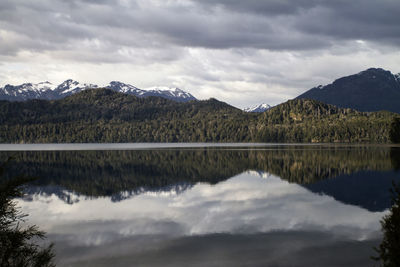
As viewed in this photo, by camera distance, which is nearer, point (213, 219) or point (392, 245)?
point (392, 245)

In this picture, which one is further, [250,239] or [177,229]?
[177,229]

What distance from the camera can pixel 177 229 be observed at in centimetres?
2852

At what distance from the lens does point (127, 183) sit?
5891 centimetres

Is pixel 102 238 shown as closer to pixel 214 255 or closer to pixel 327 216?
pixel 214 255

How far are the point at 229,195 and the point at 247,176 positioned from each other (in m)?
21.0

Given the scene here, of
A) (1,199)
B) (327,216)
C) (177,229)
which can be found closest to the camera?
(1,199)

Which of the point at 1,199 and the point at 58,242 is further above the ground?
the point at 1,199

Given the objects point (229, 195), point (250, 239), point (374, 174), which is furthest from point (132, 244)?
point (374, 174)

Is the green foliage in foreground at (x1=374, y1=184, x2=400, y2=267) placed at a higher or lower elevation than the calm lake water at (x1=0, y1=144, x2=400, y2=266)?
higher

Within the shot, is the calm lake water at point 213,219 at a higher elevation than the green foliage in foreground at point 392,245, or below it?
below

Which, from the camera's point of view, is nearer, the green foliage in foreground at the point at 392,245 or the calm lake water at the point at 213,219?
the green foliage in foreground at the point at 392,245

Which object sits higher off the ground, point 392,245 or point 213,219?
point 392,245

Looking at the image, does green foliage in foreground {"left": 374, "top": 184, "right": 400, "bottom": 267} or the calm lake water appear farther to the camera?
the calm lake water

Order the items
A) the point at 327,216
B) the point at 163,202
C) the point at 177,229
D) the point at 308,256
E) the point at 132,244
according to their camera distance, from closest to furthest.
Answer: the point at 308,256
the point at 132,244
the point at 177,229
the point at 327,216
the point at 163,202
